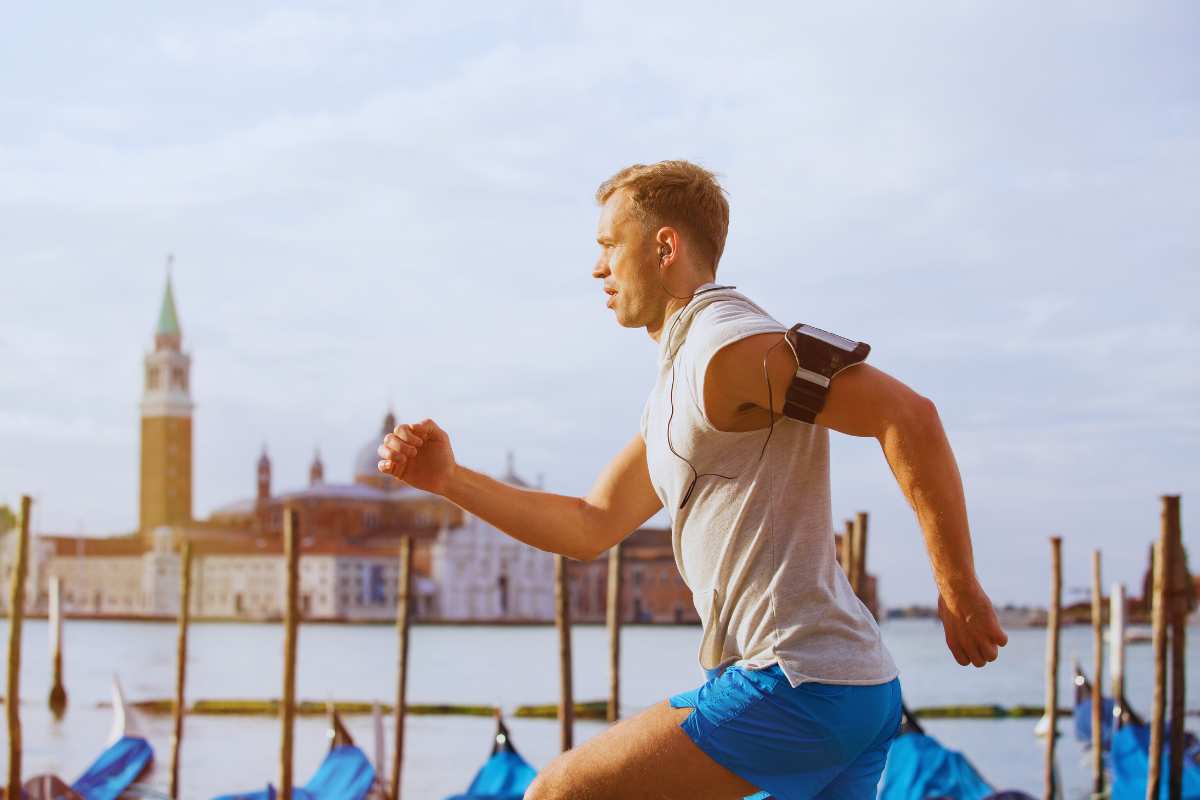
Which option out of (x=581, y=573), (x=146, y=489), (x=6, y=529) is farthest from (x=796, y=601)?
(x=6, y=529)

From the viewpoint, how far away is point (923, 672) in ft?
141

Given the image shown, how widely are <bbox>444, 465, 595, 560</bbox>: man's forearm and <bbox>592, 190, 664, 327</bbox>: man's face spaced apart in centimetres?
26

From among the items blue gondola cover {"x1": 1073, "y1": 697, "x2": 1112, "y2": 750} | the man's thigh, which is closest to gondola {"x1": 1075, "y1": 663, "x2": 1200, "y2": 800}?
blue gondola cover {"x1": 1073, "y1": 697, "x2": 1112, "y2": 750}

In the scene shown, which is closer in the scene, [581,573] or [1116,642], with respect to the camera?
[1116,642]

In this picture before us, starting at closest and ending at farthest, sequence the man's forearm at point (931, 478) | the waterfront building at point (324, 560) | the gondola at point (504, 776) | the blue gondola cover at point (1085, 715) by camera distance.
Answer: the man's forearm at point (931, 478) < the gondola at point (504, 776) < the blue gondola cover at point (1085, 715) < the waterfront building at point (324, 560)

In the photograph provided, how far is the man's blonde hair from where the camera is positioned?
57.6 inches

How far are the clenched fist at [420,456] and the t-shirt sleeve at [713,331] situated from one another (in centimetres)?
35

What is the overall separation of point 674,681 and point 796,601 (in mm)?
38173

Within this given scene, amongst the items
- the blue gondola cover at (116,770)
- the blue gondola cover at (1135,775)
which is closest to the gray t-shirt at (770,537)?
the blue gondola cover at (1135,775)

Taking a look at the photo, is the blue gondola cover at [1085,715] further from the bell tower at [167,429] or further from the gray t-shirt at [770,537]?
the bell tower at [167,429]

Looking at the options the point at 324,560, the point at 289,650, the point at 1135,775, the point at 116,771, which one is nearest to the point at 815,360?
the point at 1135,775

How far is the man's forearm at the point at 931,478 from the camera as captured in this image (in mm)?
1246

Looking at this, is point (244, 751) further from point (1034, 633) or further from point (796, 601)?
point (1034, 633)

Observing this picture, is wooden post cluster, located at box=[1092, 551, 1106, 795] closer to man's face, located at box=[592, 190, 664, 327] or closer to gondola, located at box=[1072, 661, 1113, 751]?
gondola, located at box=[1072, 661, 1113, 751]
